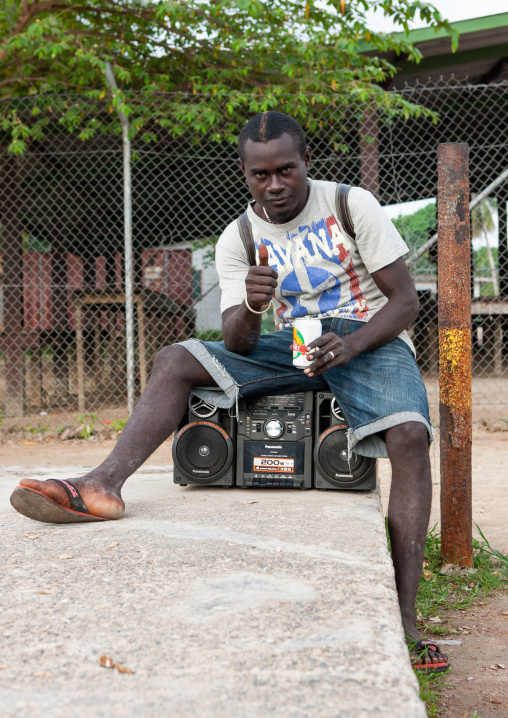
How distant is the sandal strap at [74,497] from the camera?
2086 mm

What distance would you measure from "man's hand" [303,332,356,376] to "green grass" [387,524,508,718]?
1071 millimetres

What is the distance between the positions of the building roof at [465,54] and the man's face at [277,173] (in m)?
5.36

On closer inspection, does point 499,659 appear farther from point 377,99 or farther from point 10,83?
point 10,83

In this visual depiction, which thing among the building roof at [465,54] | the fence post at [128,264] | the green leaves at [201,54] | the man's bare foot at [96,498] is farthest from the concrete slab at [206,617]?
the building roof at [465,54]

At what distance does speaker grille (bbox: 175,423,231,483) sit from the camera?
2.66 meters

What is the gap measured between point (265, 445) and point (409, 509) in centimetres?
75

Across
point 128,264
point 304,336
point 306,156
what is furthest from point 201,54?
point 304,336

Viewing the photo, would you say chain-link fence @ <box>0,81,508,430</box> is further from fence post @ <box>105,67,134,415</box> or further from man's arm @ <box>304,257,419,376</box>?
man's arm @ <box>304,257,419,376</box>

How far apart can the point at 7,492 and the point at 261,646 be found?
190 centimetres

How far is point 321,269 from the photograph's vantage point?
2525 millimetres

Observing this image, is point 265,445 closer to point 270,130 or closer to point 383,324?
point 383,324

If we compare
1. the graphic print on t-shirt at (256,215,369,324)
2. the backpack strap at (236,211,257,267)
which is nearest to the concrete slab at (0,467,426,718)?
the graphic print on t-shirt at (256,215,369,324)

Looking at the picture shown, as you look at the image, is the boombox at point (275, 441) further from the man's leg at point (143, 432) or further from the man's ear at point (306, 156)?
the man's ear at point (306, 156)

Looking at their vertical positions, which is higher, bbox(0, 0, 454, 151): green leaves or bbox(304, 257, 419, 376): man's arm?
bbox(0, 0, 454, 151): green leaves
